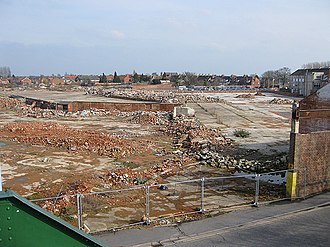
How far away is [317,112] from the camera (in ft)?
41.1

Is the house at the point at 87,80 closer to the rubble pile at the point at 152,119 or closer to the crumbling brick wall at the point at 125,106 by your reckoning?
the crumbling brick wall at the point at 125,106

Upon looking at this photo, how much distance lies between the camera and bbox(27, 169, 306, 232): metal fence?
10328 millimetres

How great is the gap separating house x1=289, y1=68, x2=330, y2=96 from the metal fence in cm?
6297

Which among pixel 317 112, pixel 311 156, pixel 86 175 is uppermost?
pixel 317 112

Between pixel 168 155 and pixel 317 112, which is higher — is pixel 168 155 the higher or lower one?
the lower one

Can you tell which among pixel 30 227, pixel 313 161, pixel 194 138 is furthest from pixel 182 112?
pixel 30 227

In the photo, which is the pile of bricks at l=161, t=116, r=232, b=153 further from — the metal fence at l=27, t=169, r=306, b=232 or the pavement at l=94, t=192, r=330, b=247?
the pavement at l=94, t=192, r=330, b=247

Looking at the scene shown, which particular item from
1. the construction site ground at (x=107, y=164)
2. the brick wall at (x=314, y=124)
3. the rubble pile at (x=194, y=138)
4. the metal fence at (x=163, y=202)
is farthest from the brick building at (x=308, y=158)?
the rubble pile at (x=194, y=138)

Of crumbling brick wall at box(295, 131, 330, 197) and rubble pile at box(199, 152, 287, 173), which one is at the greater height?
crumbling brick wall at box(295, 131, 330, 197)

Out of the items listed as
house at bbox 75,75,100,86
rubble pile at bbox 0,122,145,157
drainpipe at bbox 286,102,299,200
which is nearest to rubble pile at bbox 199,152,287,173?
drainpipe at bbox 286,102,299,200

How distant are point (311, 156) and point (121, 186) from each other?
7.53 metres

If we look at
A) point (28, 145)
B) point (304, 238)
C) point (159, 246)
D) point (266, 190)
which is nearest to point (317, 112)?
point (266, 190)

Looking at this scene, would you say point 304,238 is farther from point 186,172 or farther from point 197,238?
point 186,172

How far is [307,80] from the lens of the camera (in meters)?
80.8
